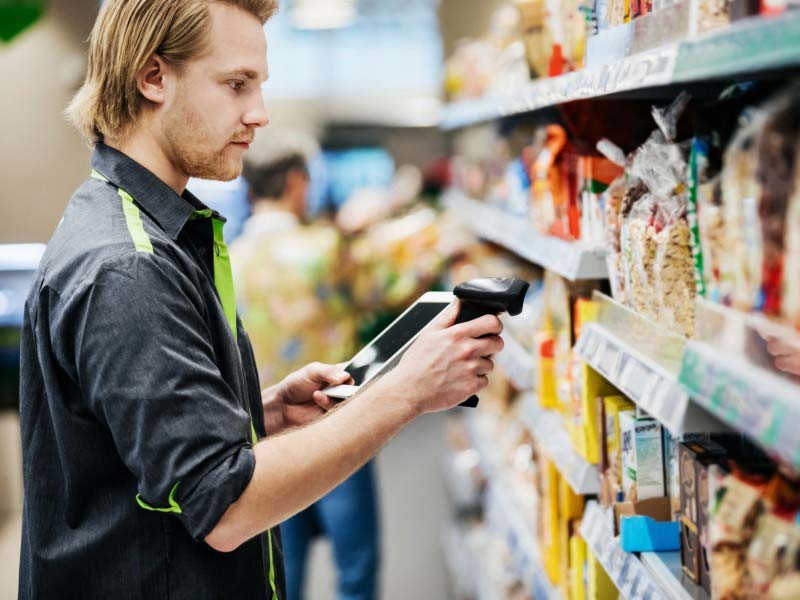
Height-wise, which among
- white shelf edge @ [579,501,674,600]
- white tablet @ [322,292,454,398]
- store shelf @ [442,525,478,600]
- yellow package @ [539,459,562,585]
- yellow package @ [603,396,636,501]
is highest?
white tablet @ [322,292,454,398]

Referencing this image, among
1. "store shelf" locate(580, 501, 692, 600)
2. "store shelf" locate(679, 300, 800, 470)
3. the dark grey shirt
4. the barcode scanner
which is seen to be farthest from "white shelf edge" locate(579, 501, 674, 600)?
the dark grey shirt

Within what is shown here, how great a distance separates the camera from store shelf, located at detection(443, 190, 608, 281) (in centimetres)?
193

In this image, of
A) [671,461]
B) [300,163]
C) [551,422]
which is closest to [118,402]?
[671,461]

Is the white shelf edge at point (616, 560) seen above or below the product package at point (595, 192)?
below

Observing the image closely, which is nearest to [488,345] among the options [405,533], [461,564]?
[461,564]

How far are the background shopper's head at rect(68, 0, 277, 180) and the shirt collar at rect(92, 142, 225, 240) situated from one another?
0.05 metres

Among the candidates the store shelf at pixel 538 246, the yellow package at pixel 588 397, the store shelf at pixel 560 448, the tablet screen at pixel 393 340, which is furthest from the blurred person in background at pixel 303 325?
the tablet screen at pixel 393 340

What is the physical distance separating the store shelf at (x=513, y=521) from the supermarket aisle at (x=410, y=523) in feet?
2.16

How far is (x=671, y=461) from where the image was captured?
1.67 metres

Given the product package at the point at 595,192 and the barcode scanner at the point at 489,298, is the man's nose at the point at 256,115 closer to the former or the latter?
the barcode scanner at the point at 489,298

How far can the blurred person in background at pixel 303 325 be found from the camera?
11.5ft

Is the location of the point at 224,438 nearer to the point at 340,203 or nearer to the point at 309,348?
the point at 309,348

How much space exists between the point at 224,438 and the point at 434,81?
740 cm

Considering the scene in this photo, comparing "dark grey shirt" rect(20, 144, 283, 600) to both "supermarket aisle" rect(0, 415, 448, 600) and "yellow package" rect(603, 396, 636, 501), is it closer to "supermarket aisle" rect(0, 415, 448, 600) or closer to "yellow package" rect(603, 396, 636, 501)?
"yellow package" rect(603, 396, 636, 501)
